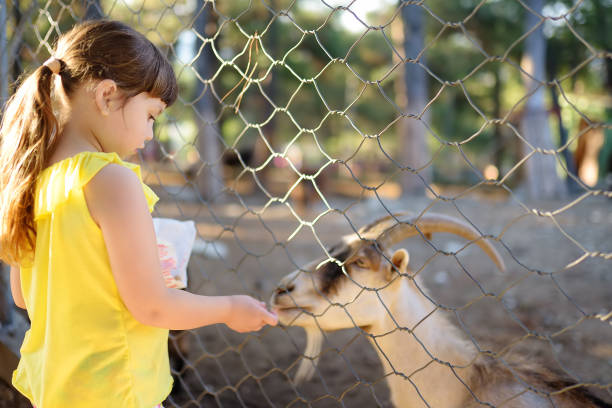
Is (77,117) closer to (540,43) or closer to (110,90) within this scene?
(110,90)

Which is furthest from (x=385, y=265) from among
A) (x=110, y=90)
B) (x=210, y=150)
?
(x=210, y=150)

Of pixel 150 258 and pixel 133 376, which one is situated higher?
pixel 150 258

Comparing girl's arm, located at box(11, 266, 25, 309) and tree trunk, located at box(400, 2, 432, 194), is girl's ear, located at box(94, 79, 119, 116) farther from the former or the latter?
tree trunk, located at box(400, 2, 432, 194)

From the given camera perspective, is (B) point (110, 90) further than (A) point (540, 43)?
No

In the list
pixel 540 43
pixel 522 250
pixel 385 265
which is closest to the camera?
pixel 385 265

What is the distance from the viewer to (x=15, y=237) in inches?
51.7

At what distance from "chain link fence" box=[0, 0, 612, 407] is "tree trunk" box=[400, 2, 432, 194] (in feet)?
0.10

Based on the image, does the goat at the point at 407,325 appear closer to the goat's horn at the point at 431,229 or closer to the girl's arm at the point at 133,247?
the goat's horn at the point at 431,229

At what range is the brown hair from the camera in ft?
4.11

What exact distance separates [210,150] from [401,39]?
14.4 ft

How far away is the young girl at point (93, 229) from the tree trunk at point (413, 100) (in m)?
9.10

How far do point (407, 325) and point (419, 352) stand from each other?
11 centimetres

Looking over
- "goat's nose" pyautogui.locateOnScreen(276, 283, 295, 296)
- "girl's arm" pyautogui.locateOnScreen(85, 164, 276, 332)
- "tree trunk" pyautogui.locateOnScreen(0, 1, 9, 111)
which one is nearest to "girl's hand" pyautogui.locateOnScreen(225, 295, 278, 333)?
"girl's arm" pyautogui.locateOnScreen(85, 164, 276, 332)

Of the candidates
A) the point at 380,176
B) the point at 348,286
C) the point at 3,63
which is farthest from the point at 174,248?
the point at 380,176
